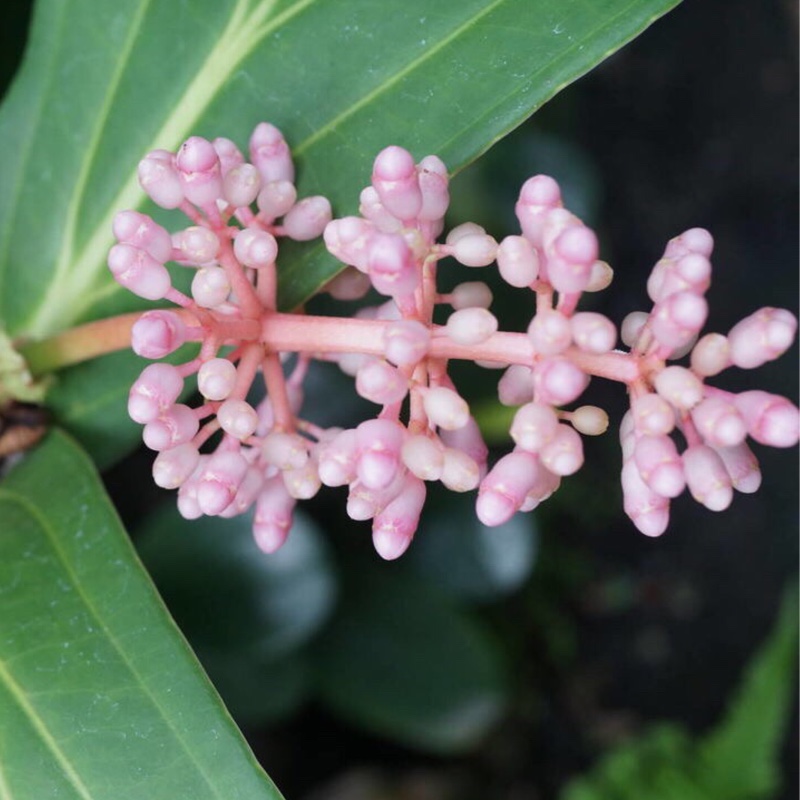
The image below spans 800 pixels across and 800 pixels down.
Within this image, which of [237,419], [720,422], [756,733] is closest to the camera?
[720,422]

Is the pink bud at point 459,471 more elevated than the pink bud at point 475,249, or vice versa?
the pink bud at point 475,249

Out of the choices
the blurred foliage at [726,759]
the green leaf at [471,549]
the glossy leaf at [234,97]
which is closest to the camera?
the glossy leaf at [234,97]

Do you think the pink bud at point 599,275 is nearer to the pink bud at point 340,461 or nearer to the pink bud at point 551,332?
the pink bud at point 551,332

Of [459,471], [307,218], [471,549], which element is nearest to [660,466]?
[459,471]

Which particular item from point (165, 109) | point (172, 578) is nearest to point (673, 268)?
point (165, 109)

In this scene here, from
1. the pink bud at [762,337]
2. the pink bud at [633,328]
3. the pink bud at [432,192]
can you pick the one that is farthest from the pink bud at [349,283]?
the pink bud at [762,337]

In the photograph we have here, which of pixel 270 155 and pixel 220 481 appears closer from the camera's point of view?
pixel 220 481

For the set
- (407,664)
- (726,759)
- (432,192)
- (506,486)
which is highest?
(432,192)

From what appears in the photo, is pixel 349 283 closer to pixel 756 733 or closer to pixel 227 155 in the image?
pixel 227 155
